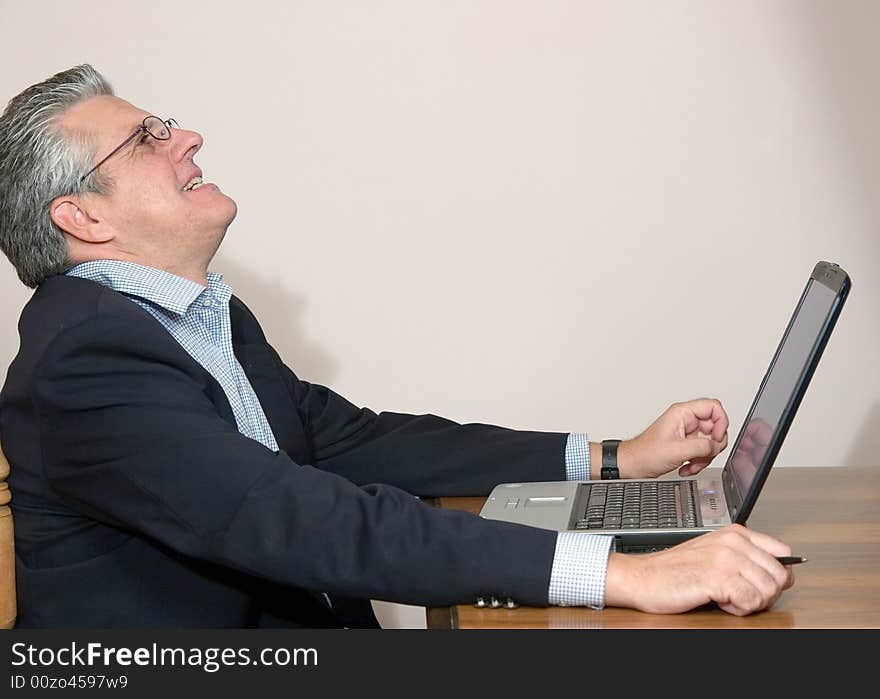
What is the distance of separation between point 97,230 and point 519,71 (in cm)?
139

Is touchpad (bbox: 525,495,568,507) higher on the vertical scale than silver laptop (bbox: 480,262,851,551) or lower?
lower

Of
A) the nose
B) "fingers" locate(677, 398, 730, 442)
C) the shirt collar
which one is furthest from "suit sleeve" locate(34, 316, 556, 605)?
"fingers" locate(677, 398, 730, 442)

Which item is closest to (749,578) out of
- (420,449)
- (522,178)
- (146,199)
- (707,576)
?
(707,576)

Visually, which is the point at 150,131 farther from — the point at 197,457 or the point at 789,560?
the point at 789,560

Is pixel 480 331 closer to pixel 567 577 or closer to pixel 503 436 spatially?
pixel 503 436

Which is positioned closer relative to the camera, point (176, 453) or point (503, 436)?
point (176, 453)

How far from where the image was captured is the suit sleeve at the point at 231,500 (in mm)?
1333

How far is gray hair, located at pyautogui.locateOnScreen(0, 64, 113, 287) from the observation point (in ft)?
5.53

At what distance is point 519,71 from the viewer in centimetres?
284

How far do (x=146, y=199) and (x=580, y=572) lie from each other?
0.81 m

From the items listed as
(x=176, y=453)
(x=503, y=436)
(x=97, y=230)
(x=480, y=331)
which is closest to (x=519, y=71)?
(x=480, y=331)

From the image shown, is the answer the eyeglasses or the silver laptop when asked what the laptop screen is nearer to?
the silver laptop

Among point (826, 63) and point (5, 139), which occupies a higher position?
point (826, 63)

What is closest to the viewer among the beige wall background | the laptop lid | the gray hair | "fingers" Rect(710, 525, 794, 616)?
"fingers" Rect(710, 525, 794, 616)
